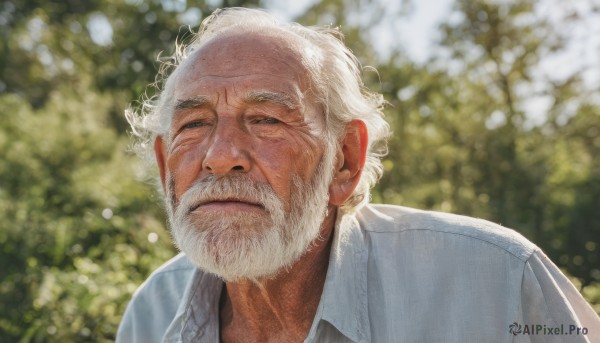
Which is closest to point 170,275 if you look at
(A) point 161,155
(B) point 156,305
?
(B) point 156,305

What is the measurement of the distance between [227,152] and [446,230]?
0.78 meters

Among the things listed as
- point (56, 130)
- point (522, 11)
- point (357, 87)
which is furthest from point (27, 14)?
point (357, 87)

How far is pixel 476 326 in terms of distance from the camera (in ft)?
7.63

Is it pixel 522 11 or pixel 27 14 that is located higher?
pixel 27 14


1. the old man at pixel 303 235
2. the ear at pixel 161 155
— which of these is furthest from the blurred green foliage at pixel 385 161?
the old man at pixel 303 235

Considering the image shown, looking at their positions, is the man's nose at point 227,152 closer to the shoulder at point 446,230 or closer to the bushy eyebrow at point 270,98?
the bushy eyebrow at point 270,98

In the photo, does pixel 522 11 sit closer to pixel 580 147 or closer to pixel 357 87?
pixel 580 147

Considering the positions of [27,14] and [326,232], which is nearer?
[326,232]

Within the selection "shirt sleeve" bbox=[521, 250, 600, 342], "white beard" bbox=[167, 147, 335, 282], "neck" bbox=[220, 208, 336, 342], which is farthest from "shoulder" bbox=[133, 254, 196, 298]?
"shirt sleeve" bbox=[521, 250, 600, 342]

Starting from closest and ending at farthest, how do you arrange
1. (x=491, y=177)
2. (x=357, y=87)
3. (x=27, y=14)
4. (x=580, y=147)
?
1. (x=357, y=87)
2. (x=491, y=177)
3. (x=580, y=147)
4. (x=27, y=14)

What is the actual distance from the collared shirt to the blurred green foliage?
137 centimetres

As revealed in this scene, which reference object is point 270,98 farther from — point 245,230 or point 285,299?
point 285,299

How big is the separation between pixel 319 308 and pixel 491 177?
4.65 m

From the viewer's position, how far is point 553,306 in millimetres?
2316
